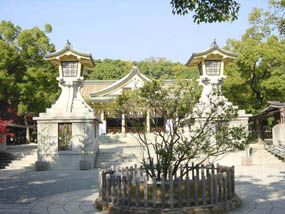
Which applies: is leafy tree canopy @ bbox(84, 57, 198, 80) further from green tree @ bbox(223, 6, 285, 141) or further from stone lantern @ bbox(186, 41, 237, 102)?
stone lantern @ bbox(186, 41, 237, 102)

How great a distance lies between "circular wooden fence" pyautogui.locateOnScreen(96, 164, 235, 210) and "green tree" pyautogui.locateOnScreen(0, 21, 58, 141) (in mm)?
17896

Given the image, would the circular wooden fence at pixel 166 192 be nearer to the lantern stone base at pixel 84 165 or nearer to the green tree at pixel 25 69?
the lantern stone base at pixel 84 165

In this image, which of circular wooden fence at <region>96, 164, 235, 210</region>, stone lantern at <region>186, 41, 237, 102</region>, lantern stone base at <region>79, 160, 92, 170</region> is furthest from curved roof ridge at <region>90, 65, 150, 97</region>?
circular wooden fence at <region>96, 164, 235, 210</region>

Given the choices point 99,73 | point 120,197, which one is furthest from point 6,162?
point 99,73

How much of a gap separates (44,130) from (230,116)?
1222cm

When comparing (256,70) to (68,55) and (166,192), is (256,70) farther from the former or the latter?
(166,192)

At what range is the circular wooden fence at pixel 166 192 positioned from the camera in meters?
6.47

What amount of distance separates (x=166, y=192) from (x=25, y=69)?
67.3ft

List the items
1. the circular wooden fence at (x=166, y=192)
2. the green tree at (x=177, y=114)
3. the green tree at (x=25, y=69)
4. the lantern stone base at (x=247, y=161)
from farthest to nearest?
the green tree at (x=25, y=69) → the lantern stone base at (x=247, y=161) → the green tree at (x=177, y=114) → the circular wooden fence at (x=166, y=192)

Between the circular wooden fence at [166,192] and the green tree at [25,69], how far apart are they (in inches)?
705

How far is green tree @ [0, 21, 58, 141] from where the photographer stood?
877 inches

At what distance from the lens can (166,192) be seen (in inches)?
267

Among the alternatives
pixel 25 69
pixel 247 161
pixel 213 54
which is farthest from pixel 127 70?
pixel 247 161

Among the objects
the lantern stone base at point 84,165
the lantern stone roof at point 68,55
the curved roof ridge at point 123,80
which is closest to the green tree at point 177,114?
the lantern stone base at point 84,165
